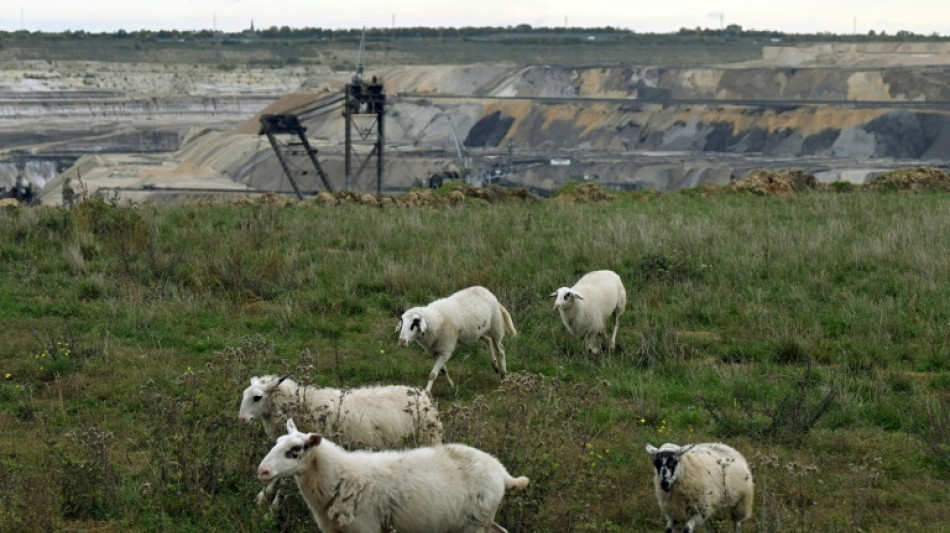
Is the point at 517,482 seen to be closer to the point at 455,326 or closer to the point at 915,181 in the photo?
the point at 455,326

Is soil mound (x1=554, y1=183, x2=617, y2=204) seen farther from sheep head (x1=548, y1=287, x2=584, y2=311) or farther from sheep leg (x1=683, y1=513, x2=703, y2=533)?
sheep leg (x1=683, y1=513, x2=703, y2=533)

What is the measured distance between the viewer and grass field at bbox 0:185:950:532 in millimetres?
8352

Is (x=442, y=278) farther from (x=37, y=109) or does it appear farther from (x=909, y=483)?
(x=37, y=109)

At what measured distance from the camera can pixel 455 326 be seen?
12.0 meters

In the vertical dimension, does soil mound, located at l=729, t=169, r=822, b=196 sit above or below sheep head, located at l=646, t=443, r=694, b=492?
above

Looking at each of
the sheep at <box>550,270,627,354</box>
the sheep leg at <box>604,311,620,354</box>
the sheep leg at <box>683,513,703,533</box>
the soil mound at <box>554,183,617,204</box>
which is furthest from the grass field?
the soil mound at <box>554,183,617,204</box>

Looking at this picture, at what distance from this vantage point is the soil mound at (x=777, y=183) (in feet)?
85.6

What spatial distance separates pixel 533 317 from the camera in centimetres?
1406

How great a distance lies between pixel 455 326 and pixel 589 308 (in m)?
1.75

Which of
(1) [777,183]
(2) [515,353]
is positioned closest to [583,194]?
(1) [777,183]

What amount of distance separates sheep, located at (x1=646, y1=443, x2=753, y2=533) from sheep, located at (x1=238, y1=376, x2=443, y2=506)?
1.77 m

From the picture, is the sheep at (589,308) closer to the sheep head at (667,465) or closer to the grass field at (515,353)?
the grass field at (515,353)

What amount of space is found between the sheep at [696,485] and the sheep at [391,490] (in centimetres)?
111

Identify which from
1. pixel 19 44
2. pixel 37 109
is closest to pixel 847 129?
pixel 37 109
